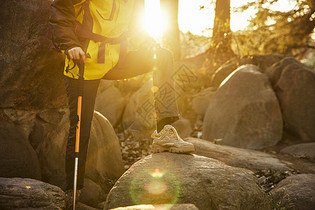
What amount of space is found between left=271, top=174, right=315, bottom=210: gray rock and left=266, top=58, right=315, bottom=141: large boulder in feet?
9.40

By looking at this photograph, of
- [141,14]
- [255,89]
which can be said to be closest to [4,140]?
[141,14]

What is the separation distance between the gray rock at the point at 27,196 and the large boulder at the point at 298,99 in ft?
17.2

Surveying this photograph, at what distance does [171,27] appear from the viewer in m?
10.6

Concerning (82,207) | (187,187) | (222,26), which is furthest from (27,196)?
(222,26)

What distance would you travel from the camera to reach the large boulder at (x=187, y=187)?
2576 mm

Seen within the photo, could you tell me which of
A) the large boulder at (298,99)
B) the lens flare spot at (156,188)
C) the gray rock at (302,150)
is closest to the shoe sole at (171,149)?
the lens flare spot at (156,188)

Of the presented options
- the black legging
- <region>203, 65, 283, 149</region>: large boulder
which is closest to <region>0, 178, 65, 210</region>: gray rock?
the black legging

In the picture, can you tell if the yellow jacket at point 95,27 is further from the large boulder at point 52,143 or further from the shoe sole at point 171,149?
the large boulder at point 52,143

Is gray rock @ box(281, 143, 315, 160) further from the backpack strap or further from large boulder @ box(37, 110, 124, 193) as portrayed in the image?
the backpack strap

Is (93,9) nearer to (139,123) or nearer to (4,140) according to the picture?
(4,140)

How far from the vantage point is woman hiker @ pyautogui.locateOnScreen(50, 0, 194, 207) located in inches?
119

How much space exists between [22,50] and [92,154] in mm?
1690

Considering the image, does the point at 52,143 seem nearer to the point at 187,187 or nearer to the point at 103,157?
the point at 103,157

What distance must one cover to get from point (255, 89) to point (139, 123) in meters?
2.99
